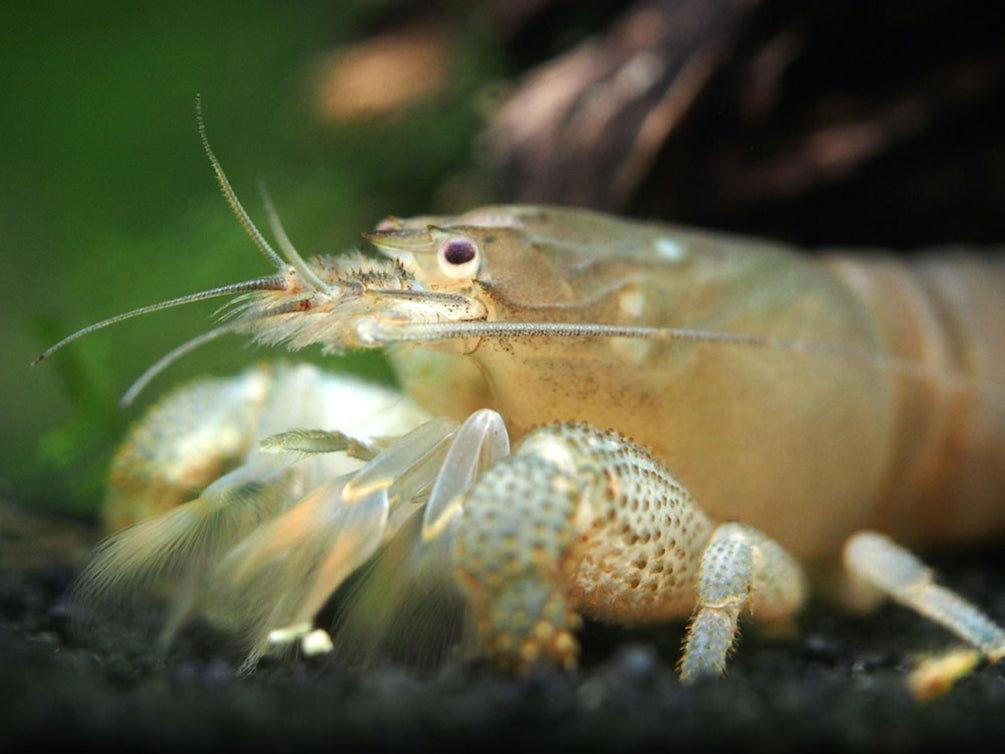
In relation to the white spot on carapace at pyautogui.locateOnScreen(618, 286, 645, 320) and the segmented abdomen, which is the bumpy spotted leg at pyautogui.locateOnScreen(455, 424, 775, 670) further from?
the segmented abdomen

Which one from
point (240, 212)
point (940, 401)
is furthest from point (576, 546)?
point (940, 401)

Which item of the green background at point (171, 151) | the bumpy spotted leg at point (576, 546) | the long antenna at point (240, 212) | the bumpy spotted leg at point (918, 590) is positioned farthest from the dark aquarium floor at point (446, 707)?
the green background at point (171, 151)

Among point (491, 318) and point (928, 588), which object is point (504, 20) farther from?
point (928, 588)

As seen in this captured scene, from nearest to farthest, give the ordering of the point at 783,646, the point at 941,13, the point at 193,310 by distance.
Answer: the point at 783,646 → the point at 941,13 → the point at 193,310

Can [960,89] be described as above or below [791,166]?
above

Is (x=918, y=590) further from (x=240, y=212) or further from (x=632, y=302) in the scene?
(x=240, y=212)

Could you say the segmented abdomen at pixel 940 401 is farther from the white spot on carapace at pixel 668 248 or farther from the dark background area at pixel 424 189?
the white spot on carapace at pixel 668 248

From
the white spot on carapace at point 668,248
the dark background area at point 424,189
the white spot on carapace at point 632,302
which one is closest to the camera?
the dark background area at point 424,189

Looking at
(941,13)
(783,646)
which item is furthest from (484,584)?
Result: (941,13)
